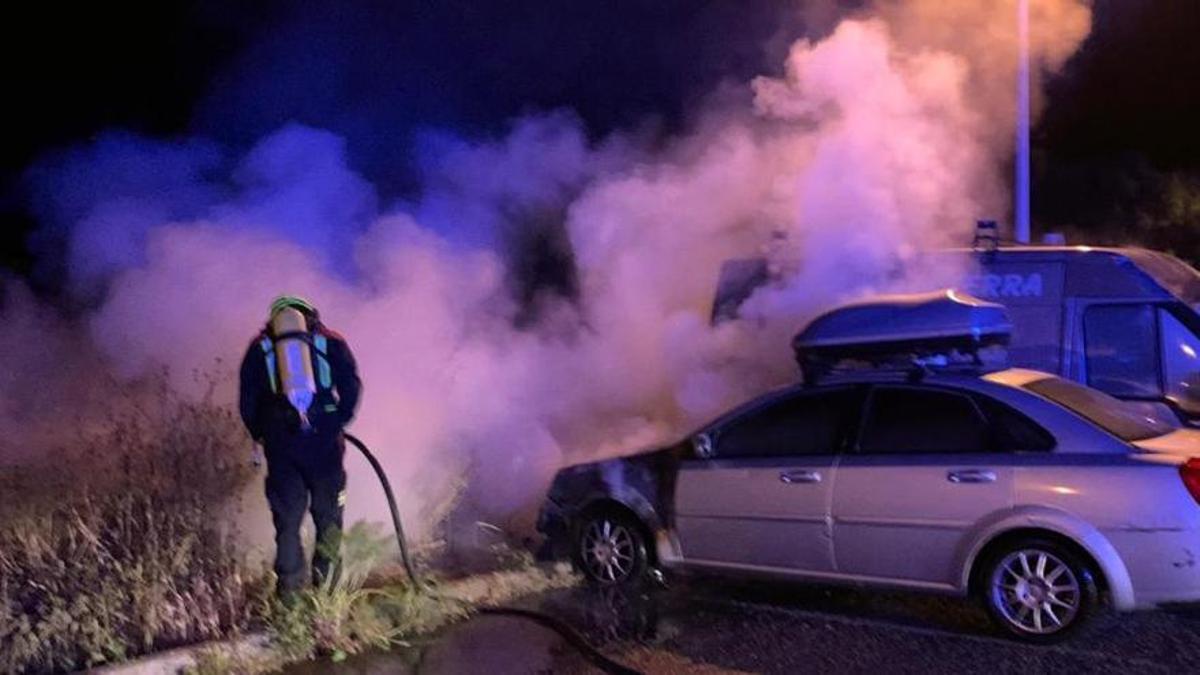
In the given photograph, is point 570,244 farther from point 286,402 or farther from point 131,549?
point 131,549

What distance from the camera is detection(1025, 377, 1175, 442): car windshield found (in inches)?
274

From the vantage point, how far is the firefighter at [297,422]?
7281 millimetres

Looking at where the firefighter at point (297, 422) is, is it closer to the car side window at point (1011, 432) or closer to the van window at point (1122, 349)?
the car side window at point (1011, 432)

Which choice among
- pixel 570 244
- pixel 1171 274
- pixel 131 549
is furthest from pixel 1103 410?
pixel 570 244

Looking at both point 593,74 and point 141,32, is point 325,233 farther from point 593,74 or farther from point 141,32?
point 141,32

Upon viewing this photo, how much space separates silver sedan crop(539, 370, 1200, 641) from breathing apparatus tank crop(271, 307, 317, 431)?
2022 mm

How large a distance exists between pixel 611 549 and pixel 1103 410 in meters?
3.03

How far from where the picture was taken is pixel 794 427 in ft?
25.3

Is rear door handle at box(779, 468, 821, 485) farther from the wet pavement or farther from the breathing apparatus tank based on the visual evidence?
the breathing apparatus tank

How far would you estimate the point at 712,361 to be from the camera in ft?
35.8

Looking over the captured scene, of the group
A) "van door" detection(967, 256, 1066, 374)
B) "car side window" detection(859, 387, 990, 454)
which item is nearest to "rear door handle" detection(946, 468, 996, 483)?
"car side window" detection(859, 387, 990, 454)

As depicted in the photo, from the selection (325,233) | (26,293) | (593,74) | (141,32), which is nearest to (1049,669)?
(325,233)

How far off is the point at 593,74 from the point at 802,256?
7417mm

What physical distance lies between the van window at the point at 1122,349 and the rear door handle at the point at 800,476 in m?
2.99
